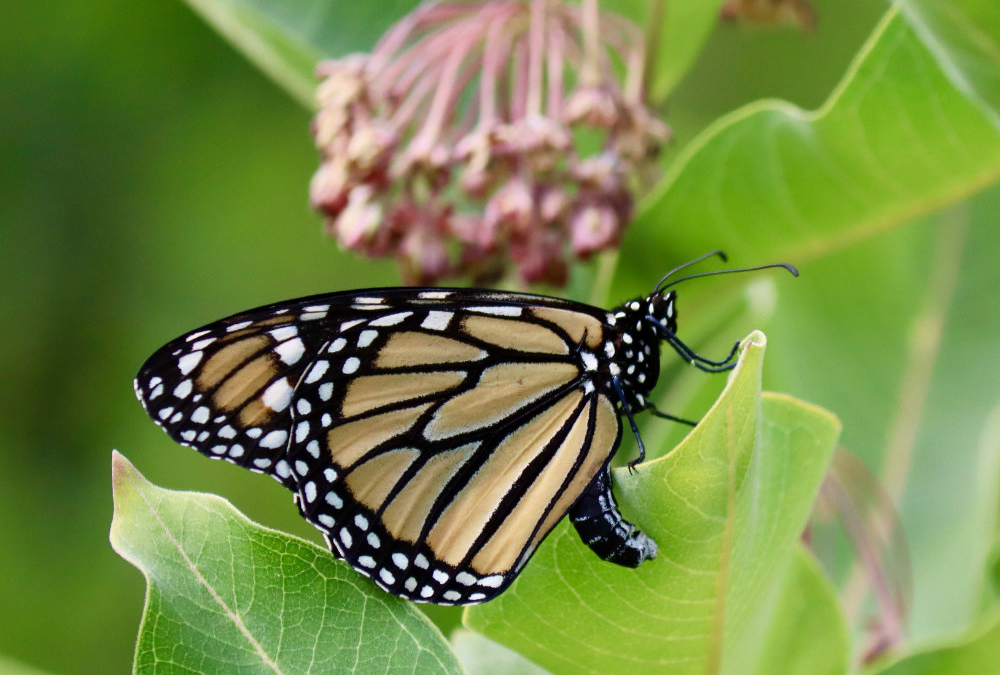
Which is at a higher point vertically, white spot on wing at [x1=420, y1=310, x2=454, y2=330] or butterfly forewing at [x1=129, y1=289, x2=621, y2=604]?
white spot on wing at [x1=420, y1=310, x2=454, y2=330]

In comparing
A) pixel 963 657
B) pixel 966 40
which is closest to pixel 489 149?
pixel 966 40

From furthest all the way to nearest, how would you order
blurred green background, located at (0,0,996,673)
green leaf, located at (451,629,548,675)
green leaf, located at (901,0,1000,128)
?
blurred green background, located at (0,0,996,673) → green leaf, located at (451,629,548,675) → green leaf, located at (901,0,1000,128)

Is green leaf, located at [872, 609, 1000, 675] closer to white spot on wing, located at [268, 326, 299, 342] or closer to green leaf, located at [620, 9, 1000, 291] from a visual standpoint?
green leaf, located at [620, 9, 1000, 291]

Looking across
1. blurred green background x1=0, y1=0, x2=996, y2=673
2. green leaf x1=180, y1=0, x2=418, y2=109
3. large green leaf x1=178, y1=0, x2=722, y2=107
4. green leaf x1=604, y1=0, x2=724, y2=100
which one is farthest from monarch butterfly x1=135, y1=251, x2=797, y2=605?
blurred green background x1=0, y1=0, x2=996, y2=673

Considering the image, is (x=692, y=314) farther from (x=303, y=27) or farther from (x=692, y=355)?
Answer: (x=303, y=27)

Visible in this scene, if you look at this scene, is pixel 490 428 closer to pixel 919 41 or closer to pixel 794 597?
pixel 794 597
